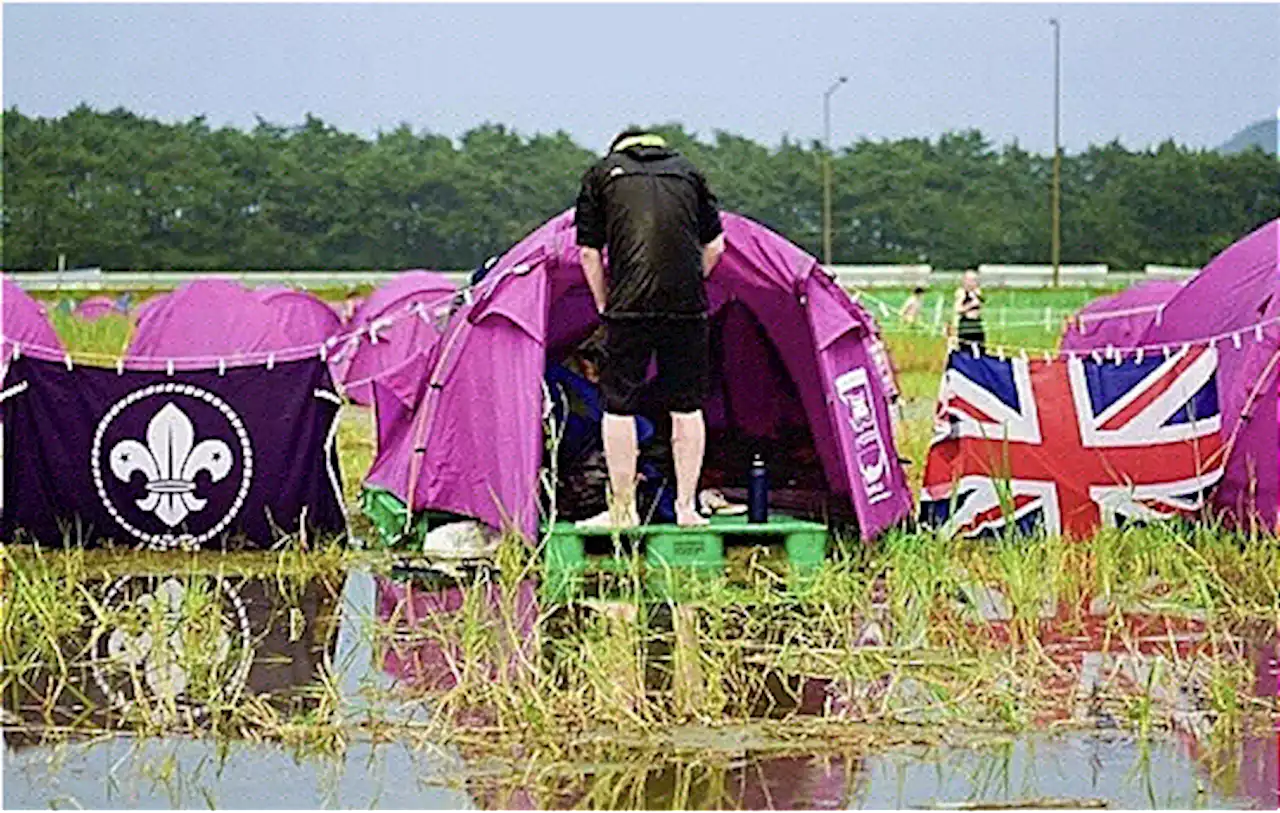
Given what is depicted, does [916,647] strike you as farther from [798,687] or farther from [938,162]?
[938,162]

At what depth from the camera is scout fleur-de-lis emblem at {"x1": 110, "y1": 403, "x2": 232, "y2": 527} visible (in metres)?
9.27

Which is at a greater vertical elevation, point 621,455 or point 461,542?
point 621,455

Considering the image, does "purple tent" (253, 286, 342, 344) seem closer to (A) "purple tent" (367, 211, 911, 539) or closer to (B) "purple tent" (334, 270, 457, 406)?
(B) "purple tent" (334, 270, 457, 406)

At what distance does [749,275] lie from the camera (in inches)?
378

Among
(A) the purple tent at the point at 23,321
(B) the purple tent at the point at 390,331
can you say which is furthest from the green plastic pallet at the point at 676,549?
(A) the purple tent at the point at 23,321

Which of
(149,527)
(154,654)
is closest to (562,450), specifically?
(149,527)

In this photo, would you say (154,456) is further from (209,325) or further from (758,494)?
(209,325)

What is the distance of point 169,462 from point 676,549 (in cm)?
214

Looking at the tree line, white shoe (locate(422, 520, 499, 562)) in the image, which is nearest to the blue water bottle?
white shoe (locate(422, 520, 499, 562))

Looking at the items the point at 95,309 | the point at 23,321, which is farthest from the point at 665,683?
the point at 95,309

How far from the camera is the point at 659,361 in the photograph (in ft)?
28.6

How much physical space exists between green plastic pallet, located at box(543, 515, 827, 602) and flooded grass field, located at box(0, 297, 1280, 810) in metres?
0.09

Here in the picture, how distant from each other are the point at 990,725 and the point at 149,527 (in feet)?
14.4

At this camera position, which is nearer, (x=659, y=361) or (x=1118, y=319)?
(x=659, y=361)
